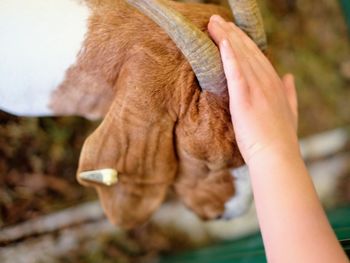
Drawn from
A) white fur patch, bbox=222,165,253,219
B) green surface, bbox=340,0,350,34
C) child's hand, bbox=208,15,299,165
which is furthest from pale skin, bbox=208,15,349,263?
green surface, bbox=340,0,350,34

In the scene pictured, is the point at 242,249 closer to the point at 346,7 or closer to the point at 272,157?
the point at 272,157

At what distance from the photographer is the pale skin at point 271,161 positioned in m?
1.08

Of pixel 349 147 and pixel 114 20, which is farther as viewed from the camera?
pixel 349 147

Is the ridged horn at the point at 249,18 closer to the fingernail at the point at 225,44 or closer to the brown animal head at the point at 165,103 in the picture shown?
the brown animal head at the point at 165,103

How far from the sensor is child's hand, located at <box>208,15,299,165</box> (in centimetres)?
109

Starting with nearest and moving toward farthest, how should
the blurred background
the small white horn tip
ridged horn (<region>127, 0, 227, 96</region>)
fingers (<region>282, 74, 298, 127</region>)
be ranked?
ridged horn (<region>127, 0, 227, 96</region>) → the small white horn tip → fingers (<region>282, 74, 298, 127</region>) → the blurred background

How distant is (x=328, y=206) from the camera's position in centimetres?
213

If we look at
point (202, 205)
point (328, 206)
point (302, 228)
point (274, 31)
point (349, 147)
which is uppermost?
point (274, 31)

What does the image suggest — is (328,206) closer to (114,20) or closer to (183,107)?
(183,107)

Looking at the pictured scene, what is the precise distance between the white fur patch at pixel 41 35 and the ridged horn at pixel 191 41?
21 cm

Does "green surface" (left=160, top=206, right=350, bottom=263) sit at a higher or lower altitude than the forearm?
lower

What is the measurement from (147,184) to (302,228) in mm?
475

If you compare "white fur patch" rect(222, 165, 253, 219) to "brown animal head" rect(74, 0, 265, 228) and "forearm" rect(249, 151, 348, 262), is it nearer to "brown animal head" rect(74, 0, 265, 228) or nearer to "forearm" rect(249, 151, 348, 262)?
"brown animal head" rect(74, 0, 265, 228)

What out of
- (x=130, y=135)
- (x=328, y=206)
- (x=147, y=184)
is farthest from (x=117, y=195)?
(x=328, y=206)
